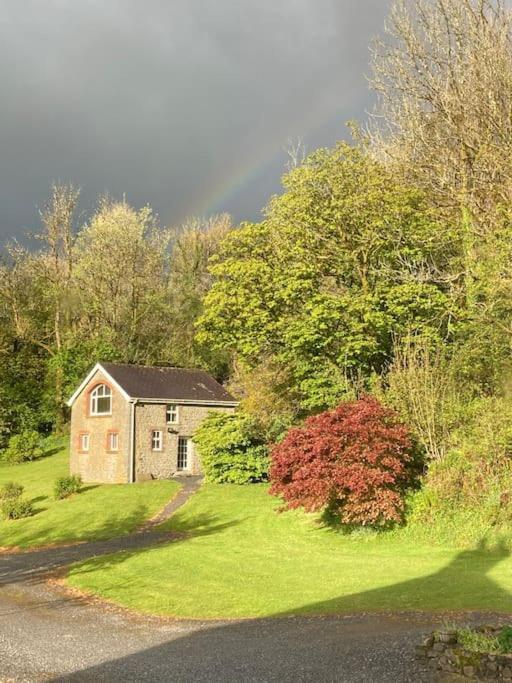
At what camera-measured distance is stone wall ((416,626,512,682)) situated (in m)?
7.65

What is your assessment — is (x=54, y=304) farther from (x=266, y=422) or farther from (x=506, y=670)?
(x=506, y=670)

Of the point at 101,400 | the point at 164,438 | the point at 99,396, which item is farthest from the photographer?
the point at 99,396

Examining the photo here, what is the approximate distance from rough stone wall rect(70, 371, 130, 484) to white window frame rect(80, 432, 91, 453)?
0.63ft

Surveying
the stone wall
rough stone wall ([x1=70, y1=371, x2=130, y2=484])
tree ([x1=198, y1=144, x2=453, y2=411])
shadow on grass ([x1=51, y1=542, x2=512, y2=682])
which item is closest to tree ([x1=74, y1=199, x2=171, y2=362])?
rough stone wall ([x1=70, y1=371, x2=130, y2=484])

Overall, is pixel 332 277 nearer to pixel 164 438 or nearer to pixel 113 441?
pixel 164 438

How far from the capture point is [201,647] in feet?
33.0

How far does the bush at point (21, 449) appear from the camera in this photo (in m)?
50.6

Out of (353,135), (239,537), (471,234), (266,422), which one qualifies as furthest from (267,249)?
(239,537)

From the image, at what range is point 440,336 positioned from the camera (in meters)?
28.2

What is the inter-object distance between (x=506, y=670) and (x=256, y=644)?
3851 millimetres

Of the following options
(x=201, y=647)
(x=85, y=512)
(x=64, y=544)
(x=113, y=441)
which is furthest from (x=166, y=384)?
(x=201, y=647)

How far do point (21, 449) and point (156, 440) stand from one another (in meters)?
15.8

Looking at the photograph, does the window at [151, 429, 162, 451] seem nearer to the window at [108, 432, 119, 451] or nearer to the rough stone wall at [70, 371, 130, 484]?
the rough stone wall at [70, 371, 130, 484]

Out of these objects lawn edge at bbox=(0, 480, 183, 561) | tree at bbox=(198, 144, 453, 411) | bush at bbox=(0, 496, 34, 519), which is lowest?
lawn edge at bbox=(0, 480, 183, 561)
